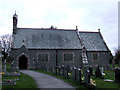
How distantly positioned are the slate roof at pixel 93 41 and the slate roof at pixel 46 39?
189 cm

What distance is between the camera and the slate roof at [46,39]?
31594mm

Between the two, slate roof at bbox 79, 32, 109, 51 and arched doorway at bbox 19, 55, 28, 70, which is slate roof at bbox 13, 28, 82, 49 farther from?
arched doorway at bbox 19, 55, 28, 70

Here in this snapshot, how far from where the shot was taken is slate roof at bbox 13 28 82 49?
104 ft

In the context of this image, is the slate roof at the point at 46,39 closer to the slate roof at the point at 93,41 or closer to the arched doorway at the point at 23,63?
the slate roof at the point at 93,41

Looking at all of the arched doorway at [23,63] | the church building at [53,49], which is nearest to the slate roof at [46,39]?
the church building at [53,49]

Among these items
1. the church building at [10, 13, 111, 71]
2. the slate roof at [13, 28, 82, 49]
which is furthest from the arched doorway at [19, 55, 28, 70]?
the slate roof at [13, 28, 82, 49]

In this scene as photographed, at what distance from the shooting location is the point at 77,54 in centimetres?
3262

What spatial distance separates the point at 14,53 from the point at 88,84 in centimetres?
2127

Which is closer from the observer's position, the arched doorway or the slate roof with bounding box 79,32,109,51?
the arched doorway

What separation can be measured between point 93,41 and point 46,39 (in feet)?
35.9

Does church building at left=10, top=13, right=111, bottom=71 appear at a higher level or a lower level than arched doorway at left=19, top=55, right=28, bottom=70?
higher

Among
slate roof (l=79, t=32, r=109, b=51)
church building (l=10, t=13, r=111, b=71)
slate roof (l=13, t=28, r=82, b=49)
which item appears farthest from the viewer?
slate roof (l=79, t=32, r=109, b=51)

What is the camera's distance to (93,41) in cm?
3556

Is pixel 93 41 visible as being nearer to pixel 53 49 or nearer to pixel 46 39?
pixel 53 49
